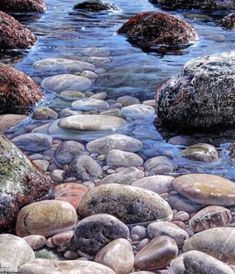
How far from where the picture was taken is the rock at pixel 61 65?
25.1ft

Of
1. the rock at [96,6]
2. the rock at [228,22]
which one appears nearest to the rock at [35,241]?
the rock at [228,22]

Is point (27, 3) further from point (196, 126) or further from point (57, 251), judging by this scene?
point (57, 251)

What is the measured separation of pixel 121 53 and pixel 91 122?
12.4ft

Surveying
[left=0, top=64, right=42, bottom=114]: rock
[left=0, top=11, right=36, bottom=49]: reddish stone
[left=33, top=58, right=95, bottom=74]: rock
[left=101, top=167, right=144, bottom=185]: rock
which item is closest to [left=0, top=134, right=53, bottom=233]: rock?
[left=101, top=167, right=144, bottom=185]: rock

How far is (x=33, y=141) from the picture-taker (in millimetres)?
5172

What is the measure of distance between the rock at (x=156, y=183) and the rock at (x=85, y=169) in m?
0.44

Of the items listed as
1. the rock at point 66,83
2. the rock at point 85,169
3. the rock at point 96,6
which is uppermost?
the rock at point 96,6

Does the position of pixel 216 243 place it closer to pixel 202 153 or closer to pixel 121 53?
pixel 202 153

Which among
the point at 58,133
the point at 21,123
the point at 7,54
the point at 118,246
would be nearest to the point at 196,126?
the point at 58,133

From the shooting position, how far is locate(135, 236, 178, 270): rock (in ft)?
10.6

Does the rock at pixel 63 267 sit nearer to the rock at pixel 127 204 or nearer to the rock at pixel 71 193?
the rock at pixel 127 204

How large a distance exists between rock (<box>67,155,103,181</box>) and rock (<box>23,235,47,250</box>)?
1046mm

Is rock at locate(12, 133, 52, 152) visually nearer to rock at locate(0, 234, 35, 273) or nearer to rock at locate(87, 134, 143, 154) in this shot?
rock at locate(87, 134, 143, 154)

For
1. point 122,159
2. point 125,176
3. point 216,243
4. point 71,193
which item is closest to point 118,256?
point 216,243
